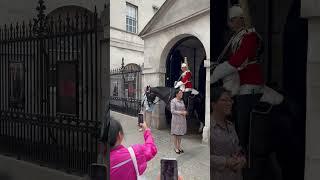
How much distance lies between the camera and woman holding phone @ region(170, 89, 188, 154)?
0.94 m

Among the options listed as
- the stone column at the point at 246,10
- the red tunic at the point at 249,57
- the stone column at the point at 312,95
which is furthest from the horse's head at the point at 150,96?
the stone column at the point at 312,95

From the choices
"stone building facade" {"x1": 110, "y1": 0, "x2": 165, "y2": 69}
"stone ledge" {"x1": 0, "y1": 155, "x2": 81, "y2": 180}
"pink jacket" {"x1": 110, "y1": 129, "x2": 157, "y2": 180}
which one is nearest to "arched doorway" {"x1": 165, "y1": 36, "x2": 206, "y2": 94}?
"stone building facade" {"x1": 110, "y1": 0, "x2": 165, "y2": 69}

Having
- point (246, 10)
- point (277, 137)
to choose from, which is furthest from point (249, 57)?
point (277, 137)

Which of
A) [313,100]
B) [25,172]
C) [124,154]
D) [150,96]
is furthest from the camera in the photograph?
[25,172]

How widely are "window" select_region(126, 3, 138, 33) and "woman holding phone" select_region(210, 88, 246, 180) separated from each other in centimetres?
39

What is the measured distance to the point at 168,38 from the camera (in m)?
0.93

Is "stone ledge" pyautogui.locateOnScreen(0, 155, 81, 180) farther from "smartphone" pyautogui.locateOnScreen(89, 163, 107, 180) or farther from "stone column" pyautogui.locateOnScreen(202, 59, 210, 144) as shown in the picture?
"stone column" pyautogui.locateOnScreen(202, 59, 210, 144)

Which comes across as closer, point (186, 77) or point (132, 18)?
point (186, 77)

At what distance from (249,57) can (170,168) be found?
481 mm

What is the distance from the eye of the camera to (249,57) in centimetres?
96

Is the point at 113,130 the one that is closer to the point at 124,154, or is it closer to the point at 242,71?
the point at 124,154

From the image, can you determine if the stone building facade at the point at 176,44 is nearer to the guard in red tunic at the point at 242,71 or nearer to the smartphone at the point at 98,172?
the guard in red tunic at the point at 242,71

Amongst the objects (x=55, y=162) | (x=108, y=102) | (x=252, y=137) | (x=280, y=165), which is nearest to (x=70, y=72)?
(x=108, y=102)

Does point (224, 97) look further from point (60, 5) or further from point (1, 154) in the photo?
point (1, 154)
